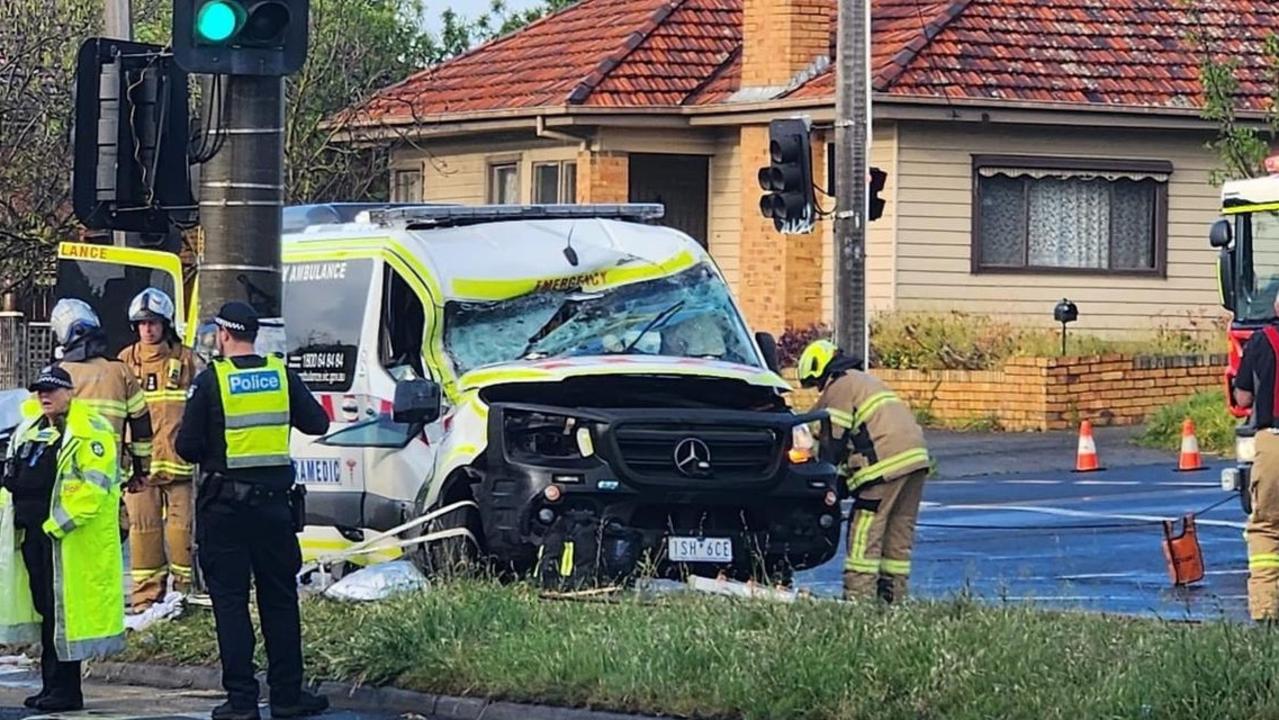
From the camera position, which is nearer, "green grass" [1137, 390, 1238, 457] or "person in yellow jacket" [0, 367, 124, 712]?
"person in yellow jacket" [0, 367, 124, 712]

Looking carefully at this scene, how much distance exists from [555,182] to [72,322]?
67.7 ft

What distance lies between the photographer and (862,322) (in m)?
21.2

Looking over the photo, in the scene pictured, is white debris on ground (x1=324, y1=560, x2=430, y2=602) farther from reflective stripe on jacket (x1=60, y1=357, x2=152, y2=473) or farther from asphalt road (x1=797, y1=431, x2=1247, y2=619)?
asphalt road (x1=797, y1=431, x2=1247, y2=619)

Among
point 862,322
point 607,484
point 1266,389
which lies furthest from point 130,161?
point 862,322

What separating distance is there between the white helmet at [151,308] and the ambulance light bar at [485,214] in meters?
1.42

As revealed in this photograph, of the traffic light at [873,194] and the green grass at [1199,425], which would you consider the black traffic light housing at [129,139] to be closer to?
the traffic light at [873,194]

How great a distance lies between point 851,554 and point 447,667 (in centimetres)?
325

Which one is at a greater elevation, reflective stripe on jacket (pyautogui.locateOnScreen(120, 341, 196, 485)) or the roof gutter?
the roof gutter

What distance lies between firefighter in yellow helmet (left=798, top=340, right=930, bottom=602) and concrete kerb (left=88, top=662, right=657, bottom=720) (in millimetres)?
3225

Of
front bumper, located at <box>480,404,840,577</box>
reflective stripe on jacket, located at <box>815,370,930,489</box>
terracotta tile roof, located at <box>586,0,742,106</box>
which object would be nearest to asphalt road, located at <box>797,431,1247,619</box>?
reflective stripe on jacket, located at <box>815,370,930,489</box>

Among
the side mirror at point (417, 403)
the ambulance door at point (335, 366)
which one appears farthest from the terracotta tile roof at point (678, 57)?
the side mirror at point (417, 403)

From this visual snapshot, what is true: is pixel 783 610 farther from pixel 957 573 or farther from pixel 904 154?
pixel 904 154

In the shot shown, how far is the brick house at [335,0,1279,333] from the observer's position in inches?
1161

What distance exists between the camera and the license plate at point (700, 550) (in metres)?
13.5
